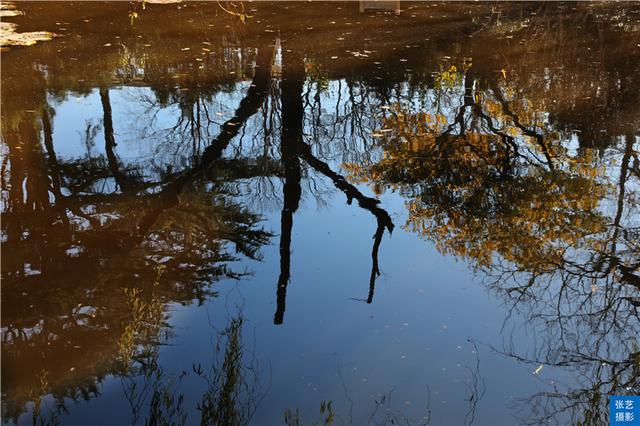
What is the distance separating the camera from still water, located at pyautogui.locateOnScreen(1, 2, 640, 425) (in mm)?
3930

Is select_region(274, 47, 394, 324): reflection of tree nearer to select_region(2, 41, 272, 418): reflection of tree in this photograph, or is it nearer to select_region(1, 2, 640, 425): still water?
select_region(1, 2, 640, 425): still water

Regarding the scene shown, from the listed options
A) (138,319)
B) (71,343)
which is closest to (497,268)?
(138,319)

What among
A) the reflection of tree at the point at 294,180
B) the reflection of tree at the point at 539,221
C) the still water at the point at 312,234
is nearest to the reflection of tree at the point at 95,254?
the still water at the point at 312,234

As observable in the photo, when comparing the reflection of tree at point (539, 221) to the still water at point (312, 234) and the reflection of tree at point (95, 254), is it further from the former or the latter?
the reflection of tree at point (95, 254)

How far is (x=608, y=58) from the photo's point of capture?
1079 centimetres

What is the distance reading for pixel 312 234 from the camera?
5699mm

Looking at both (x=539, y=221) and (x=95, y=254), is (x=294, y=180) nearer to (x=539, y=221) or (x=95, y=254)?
(x=95, y=254)

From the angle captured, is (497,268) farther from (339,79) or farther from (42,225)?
(339,79)

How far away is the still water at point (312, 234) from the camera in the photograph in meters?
3.93

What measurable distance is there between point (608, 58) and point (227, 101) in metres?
6.29

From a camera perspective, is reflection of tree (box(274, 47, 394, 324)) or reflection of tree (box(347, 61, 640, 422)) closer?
reflection of tree (box(347, 61, 640, 422))

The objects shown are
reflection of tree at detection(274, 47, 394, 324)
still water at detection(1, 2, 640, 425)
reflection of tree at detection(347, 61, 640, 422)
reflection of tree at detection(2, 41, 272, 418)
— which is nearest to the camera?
still water at detection(1, 2, 640, 425)

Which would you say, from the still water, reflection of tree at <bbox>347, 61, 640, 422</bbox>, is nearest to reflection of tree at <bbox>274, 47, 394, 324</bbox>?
the still water

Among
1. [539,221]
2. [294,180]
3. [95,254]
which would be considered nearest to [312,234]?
[294,180]
